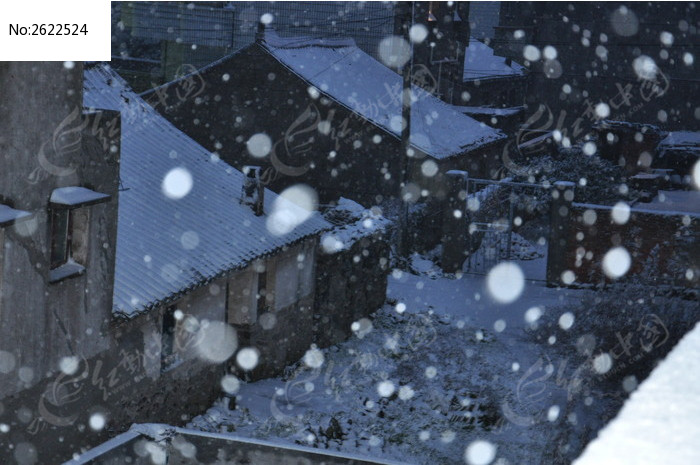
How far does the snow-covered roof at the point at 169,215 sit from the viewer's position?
12.2 metres

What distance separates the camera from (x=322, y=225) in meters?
16.7

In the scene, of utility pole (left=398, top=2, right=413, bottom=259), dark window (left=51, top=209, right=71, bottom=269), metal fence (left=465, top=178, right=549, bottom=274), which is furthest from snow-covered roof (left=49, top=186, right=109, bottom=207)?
metal fence (left=465, top=178, right=549, bottom=274)

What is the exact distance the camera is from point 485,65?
39.8m

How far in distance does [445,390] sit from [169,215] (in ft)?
17.7

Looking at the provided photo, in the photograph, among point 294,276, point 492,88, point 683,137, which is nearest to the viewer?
point 294,276

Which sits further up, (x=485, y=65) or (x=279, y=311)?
(x=279, y=311)

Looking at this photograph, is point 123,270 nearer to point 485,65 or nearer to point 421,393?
point 421,393

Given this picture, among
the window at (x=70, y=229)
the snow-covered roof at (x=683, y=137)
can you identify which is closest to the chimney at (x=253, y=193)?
the window at (x=70, y=229)

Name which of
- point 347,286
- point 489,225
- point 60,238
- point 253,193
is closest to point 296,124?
point 489,225

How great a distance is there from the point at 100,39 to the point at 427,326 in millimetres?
11033

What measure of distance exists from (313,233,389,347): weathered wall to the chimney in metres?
1.79

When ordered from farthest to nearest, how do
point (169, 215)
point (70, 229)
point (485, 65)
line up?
point (485, 65) → point (169, 215) → point (70, 229)

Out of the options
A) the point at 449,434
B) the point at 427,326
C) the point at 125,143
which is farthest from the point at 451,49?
the point at 449,434

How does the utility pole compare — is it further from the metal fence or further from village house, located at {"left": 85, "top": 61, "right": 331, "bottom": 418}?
village house, located at {"left": 85, "top": 61, "right": 331, "bottom": 418}
